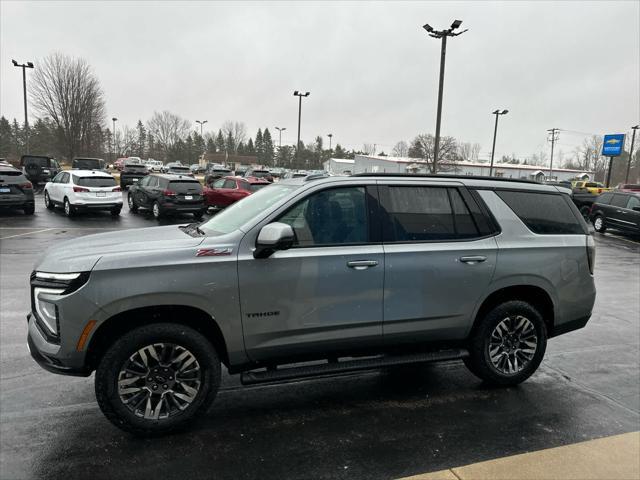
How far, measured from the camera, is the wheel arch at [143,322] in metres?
3.13

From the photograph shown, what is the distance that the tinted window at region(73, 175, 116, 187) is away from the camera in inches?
645

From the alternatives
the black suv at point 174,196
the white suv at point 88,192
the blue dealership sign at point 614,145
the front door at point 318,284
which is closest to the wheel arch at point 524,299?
the front door at point 318,284

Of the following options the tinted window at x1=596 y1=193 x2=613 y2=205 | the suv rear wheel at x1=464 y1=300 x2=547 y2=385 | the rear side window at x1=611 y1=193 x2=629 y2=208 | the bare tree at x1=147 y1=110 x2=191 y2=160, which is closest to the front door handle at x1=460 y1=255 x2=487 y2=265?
the suv rear wheel at x1=464 y1=300 x2=547 y2=385

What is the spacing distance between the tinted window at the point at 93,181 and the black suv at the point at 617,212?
19549 millimetres

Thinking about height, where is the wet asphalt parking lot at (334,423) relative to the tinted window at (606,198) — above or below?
below

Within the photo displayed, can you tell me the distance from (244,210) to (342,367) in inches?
61.1

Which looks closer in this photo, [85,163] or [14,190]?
[14,190]

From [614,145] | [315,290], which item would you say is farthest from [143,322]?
[614,145]

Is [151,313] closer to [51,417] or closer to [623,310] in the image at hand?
[51,417]

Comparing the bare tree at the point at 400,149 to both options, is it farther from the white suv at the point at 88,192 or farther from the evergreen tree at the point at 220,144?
the white suv at the point at 88,192

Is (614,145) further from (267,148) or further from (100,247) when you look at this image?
(267,148)

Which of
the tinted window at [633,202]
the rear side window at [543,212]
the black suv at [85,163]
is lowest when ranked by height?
the tinted window at [633,202]

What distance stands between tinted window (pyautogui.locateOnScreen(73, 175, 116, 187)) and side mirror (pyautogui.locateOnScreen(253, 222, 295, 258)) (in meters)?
15.5

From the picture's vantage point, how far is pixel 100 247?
3.31 meters
